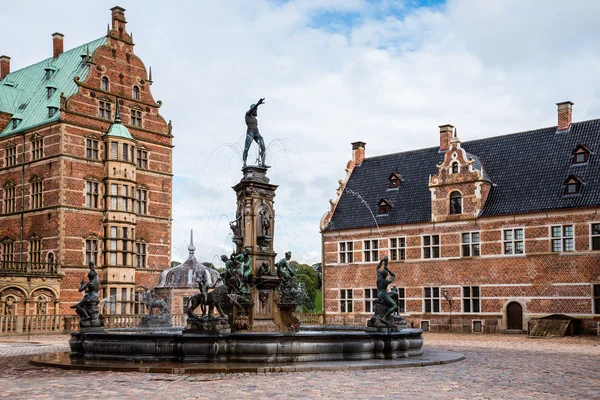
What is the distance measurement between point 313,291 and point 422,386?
74.7m

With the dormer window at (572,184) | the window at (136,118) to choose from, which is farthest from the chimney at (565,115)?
the window at (136,118)

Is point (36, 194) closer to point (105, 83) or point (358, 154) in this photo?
point (105, 83)

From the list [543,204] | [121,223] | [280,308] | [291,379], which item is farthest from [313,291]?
[291,379]

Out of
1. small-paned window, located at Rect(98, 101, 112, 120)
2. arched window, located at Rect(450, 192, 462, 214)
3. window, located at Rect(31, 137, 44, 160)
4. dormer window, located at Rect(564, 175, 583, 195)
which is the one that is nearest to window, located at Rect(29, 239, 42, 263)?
window, located at Rect(31, 137, 44, 160)

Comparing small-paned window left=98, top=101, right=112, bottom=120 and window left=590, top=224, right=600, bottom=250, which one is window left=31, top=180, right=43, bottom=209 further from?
window left=590, top=224, right=600, bottom=250

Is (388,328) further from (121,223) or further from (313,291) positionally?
(313,291)

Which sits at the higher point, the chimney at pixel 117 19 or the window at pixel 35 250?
the chimney at pixel 117 19

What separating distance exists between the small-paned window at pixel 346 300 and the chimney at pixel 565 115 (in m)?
15.1

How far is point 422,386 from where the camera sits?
13.6 m

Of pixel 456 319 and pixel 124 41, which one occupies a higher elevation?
pixel 124 41

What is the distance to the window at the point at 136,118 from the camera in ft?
156

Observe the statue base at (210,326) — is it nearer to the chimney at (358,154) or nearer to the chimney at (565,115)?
the chimney at (565,115)

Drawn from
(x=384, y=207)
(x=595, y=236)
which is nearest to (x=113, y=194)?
(x=384, y=207)

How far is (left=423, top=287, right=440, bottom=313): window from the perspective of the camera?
133ft
